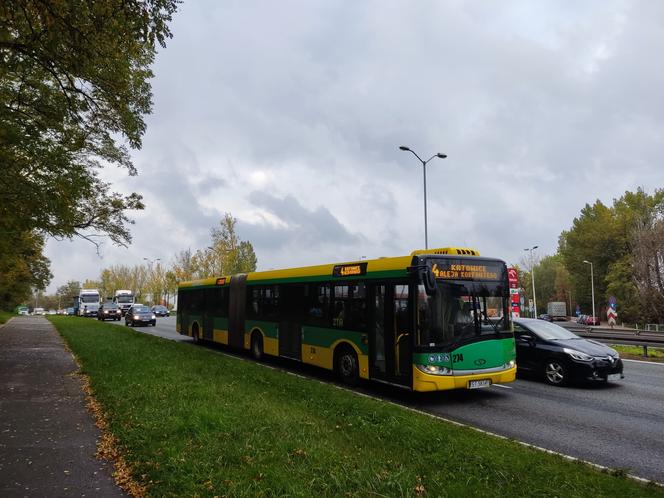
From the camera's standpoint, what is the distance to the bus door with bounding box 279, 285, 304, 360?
1271 centimetres

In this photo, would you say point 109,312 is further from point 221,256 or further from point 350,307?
point 350,307

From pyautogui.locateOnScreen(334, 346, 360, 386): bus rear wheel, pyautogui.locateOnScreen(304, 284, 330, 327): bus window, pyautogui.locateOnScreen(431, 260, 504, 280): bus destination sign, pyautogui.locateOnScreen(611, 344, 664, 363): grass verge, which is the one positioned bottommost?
pyautogui.locateOnScreen(611, 344, 664, 363): grass verge

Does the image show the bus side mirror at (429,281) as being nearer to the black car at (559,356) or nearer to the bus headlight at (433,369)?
the bus headlight at (433,369)

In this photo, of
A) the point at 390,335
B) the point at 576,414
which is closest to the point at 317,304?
the point at 390,335

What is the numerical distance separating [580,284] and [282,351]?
75135mm

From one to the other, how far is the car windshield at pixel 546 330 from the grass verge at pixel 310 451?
5.80 m

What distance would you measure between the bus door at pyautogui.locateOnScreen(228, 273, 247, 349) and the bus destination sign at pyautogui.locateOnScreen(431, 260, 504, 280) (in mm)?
8369

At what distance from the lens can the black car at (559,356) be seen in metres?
10.7

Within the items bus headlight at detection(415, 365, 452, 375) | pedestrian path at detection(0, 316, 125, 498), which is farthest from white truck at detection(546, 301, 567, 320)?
pedestrian path at detection(0, 316, 125, 498)

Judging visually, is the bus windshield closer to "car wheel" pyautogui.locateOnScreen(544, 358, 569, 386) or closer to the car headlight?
the car headlight

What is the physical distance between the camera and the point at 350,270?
35.9 feet

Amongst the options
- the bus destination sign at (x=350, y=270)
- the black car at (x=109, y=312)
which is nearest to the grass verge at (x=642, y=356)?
the bus destination sign at (x=350, y=270)

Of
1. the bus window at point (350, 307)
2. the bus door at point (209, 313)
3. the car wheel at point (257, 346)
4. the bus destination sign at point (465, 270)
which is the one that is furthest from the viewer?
the bus door at point (209, 313)

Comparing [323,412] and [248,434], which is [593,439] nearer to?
[323,412]
